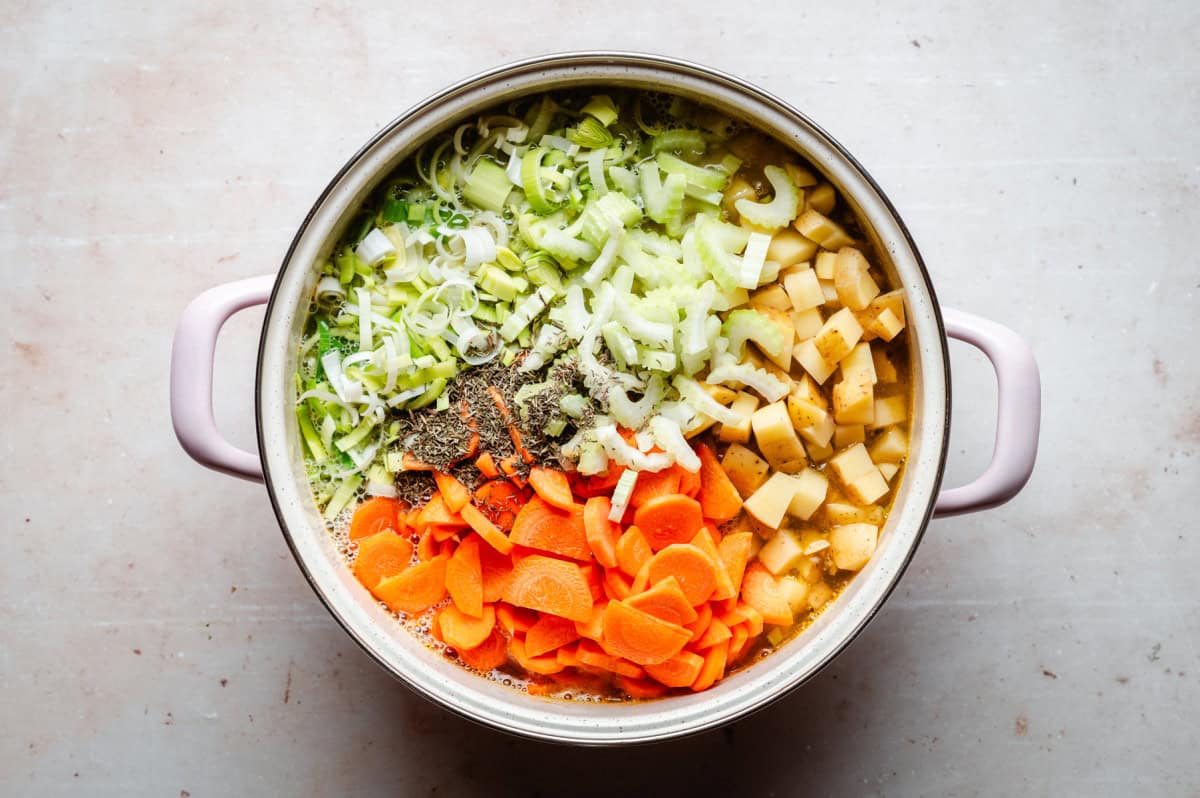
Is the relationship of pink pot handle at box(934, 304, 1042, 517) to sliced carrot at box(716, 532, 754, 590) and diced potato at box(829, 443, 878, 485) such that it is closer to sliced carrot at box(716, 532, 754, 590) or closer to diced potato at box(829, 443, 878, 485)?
diced potato at box(829, 443, 878, 485)


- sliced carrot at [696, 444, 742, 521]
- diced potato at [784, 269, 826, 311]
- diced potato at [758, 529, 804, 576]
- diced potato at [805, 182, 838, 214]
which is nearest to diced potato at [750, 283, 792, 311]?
diced potato at [784, 269, 826, 311]

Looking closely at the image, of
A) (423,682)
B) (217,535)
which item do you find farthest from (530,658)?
(217,535)

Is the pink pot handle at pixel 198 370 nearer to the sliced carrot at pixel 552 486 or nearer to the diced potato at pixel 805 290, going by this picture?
the sliced carrot at pixel 552 486

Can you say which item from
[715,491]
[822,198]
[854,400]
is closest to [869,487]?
[854,400]

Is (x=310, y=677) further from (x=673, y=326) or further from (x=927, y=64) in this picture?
(x=927, y=64)

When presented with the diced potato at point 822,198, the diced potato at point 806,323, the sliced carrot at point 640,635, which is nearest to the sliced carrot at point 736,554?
the sliced carrot at point 640,635

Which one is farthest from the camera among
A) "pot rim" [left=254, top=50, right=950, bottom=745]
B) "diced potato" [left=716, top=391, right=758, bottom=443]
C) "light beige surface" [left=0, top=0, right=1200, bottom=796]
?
"light beige surface" [left=0, top=0, right=1200, bottom=796]

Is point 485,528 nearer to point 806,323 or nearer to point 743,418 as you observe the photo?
point 743,418
